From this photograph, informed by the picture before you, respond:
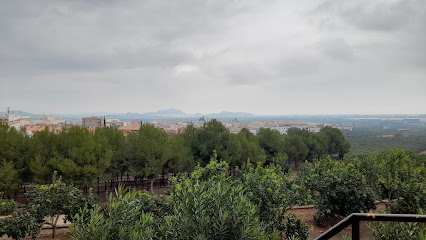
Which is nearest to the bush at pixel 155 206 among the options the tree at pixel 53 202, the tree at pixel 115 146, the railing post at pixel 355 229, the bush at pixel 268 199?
the tree at pixel 53 202

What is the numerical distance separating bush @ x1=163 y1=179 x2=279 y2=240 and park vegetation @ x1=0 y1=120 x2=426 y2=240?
17mm

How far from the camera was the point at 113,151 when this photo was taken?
2309 cm

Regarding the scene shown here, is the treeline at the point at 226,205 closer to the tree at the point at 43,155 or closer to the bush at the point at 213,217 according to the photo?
the bush at the point at 213,217

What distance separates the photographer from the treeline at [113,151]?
19484 mm

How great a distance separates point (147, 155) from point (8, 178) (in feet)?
31.6

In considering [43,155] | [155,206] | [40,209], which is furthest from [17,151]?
[155,206]

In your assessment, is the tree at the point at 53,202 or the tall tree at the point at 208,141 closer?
the tree at the point at 53,202

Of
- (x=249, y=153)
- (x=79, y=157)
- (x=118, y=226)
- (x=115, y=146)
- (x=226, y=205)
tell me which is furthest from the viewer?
(x=249, y=153)

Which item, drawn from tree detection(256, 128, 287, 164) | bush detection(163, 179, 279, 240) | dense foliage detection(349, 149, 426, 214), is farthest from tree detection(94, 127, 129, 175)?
bush detection(163, 179, 279, 240)

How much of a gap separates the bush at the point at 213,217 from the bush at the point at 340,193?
634cm

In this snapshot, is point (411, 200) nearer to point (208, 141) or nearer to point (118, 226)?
point (118, 226)

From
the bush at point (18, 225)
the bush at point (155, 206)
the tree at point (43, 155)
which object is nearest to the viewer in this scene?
the bush at point (18, 225)

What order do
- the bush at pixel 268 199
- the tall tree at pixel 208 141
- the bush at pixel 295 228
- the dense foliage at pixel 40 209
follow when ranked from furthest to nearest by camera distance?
the tall tree at pixel 208 141, the dense foliage at pixel 40 209, the bush at pixel 295 228, the bush at pixel 268 199

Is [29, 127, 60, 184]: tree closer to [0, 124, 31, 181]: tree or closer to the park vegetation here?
the park vegetation
